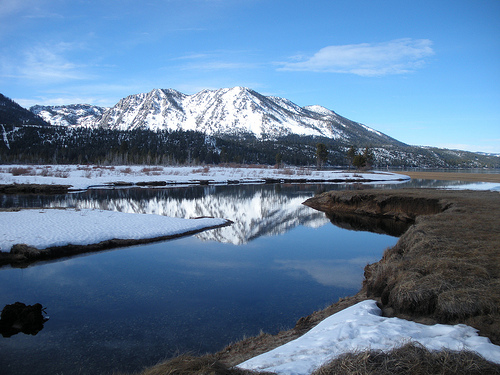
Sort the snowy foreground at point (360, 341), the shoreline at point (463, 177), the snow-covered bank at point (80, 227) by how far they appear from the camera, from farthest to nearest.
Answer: the shoreline at point (463, 177), the snow-covered bank at point (80, 227), the snowy foreground at point (360, 341)

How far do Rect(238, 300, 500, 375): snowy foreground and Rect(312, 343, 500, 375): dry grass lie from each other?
360 mm

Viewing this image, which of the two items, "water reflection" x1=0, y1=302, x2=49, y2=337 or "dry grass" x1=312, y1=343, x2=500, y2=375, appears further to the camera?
"water reflection" x1=0, y1=302, x2=49, y2=337

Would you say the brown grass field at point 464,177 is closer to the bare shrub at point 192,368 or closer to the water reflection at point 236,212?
the water reflection at point 236,212

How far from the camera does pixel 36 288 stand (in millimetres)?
11281

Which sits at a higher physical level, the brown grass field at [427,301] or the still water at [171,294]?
the brown grass field at [427,301]

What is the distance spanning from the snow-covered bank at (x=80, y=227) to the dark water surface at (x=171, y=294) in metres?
1.74

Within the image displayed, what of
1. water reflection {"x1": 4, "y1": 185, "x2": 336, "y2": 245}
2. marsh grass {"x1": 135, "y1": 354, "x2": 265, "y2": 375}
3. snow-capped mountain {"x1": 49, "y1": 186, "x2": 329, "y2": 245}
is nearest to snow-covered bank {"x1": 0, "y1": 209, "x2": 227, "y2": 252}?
snow-capped mountain {"x1": 49, "y1": 186, "x2": 329, "y2": 245}

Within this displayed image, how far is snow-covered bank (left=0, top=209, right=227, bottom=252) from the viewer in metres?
16.1

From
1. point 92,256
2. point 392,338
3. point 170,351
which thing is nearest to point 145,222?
point 92,256

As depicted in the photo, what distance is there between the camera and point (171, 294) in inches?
430

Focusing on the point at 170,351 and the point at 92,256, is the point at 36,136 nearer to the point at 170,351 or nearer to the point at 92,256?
the point at 92,256

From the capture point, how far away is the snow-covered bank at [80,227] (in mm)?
16109

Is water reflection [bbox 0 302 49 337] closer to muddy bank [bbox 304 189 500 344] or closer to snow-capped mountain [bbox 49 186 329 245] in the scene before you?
muddy bank [bbox 304 189 500 344]

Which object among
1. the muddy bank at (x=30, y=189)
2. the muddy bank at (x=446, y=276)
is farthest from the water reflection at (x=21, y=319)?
the muddy bank at (x=30, y=189)
